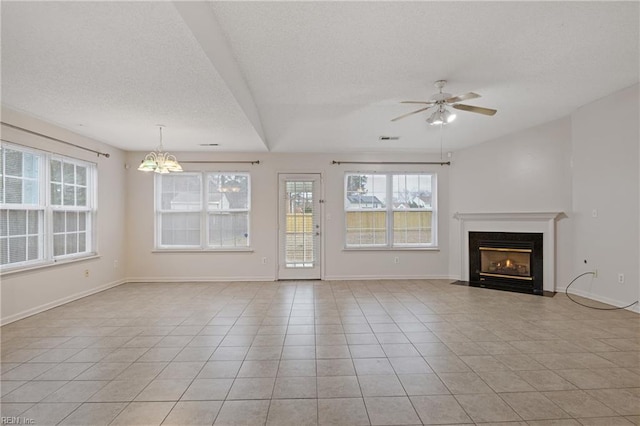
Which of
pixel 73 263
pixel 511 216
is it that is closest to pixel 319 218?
pixel 511 216

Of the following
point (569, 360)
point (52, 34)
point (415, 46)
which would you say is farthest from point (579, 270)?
point (52, 34)

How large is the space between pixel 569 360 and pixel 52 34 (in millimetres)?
4536

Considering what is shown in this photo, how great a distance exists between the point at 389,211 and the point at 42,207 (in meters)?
5.45

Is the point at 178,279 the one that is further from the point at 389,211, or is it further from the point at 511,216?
the point at 511,216

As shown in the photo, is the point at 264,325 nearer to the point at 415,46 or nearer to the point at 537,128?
the point at 415,46

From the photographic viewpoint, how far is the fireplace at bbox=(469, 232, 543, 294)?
525 centimetres

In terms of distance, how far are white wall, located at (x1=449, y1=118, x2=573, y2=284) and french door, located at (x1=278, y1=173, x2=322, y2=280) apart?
265 centimetres

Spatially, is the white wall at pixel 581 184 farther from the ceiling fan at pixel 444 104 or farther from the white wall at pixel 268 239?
the ceiling fan at pixel 444 104

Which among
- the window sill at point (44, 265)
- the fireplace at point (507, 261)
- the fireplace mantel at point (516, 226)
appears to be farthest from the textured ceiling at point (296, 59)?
the fireplace at point (507, 261)

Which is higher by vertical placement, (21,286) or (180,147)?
(180,147)

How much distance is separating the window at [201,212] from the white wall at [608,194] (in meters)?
5.33

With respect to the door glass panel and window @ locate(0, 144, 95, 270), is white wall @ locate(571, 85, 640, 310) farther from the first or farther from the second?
window @ locate(0, 144, 95, 270)

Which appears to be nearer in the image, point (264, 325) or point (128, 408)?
point (128, 408)

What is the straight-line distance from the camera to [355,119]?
4520 millimetres
